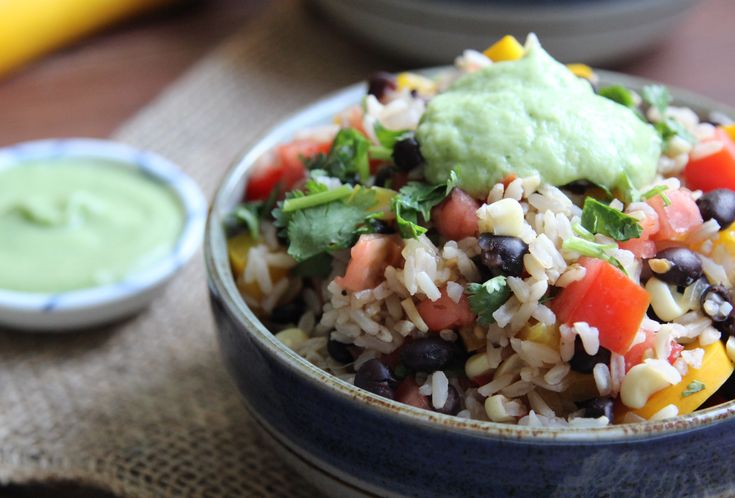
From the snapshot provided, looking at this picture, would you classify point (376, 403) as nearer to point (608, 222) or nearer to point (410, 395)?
point (410, 395)

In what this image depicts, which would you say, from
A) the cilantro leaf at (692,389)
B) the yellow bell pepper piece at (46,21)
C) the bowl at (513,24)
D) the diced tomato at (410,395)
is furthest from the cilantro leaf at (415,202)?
the yellow bell pepper piece at (46,21)

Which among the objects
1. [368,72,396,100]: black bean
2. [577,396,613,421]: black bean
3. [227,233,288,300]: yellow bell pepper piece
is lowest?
[227,233,288,300]: yellow bell pepper piece

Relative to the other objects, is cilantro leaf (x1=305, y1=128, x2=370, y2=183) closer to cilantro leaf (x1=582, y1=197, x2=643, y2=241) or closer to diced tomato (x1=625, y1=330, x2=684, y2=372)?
cilantro leaf (x1=582, y1=197, x2=643, y2=241)

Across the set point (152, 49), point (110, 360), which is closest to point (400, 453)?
Result: point (110, 360)

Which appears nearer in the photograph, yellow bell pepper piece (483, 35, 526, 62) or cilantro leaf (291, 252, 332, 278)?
cilantro leaf (291, 252, 332, 278)

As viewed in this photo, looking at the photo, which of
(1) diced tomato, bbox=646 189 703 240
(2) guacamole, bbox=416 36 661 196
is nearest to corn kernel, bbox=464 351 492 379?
(2) guacamole, bbox=416 36 661 196

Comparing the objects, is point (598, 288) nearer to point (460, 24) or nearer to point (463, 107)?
point (463, 107)
